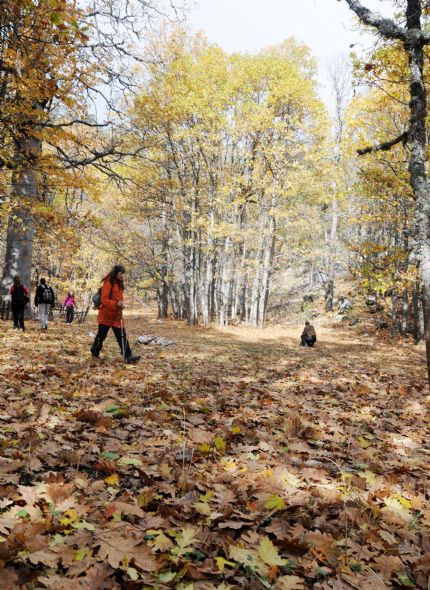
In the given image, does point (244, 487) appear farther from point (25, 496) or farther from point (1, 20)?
point (1, 20)

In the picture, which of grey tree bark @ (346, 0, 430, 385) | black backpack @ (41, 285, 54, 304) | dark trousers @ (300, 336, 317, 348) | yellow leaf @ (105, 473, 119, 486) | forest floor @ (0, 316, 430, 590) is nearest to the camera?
forest floor @ (0, 316, 430, 590)

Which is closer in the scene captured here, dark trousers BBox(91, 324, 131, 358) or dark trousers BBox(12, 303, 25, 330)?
dark trousers BBox(91, 324, 131, 358)

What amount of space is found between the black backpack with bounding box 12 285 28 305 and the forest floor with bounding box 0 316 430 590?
641 cm

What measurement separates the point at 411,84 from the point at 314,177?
14.0 metres

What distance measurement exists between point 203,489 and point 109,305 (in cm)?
530

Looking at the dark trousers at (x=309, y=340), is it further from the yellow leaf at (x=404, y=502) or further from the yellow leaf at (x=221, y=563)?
the yellow leaf at (x=221, y=563)

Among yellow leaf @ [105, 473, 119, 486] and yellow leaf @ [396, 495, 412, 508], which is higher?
yellow leaf @ [105, 473, 119, 486]

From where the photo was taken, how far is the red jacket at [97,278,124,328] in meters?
7.55

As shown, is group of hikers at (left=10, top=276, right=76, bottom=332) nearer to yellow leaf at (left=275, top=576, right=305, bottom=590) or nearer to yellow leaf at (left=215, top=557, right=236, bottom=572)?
yellow leaf at (left=215, top=557, right=236, bottom=572)

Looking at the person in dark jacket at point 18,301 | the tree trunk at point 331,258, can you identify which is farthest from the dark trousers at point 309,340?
the tree trunk at point 331,258

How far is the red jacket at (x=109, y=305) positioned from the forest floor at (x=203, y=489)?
171 cm

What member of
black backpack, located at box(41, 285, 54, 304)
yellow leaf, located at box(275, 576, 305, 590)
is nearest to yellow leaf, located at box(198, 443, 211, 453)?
yellow leaf, located at box(275, 576, 305, 590)

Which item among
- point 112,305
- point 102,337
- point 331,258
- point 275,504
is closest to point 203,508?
point 275,504

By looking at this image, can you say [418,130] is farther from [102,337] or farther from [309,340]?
[309,340]
